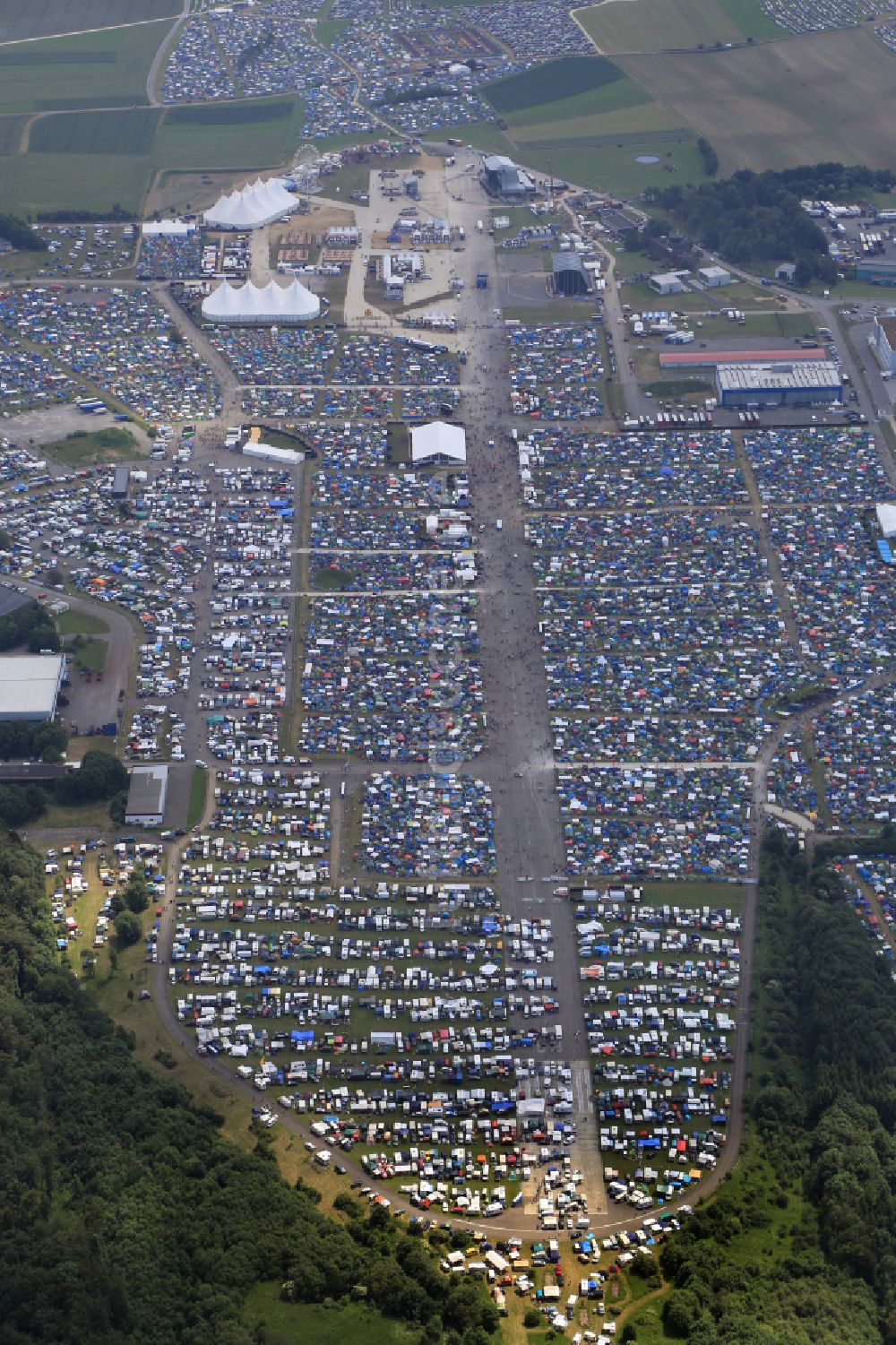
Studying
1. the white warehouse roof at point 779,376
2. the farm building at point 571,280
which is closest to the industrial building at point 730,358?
the white warehouse roof at point 779,376

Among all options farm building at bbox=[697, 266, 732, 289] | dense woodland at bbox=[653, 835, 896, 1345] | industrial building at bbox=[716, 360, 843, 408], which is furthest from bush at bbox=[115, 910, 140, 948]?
farm building at bbox=[697, 266, 732, 289]

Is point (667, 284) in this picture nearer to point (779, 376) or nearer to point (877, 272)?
point (779, 376)

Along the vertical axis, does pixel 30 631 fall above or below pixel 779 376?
below

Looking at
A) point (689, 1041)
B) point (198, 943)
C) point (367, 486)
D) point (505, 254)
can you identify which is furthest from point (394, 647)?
point (505, 254)

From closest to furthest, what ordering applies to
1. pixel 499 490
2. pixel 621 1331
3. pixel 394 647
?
pixel 621 1331, pixel 394 647, pixel 499 490

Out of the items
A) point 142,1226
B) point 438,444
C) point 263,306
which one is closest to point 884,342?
point 438,444

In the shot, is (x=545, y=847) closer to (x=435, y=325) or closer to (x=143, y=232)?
(x=435, y=325)

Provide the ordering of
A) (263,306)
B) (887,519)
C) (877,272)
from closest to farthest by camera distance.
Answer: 1. (887,519)
2. (263,306)
3. (877,272)
